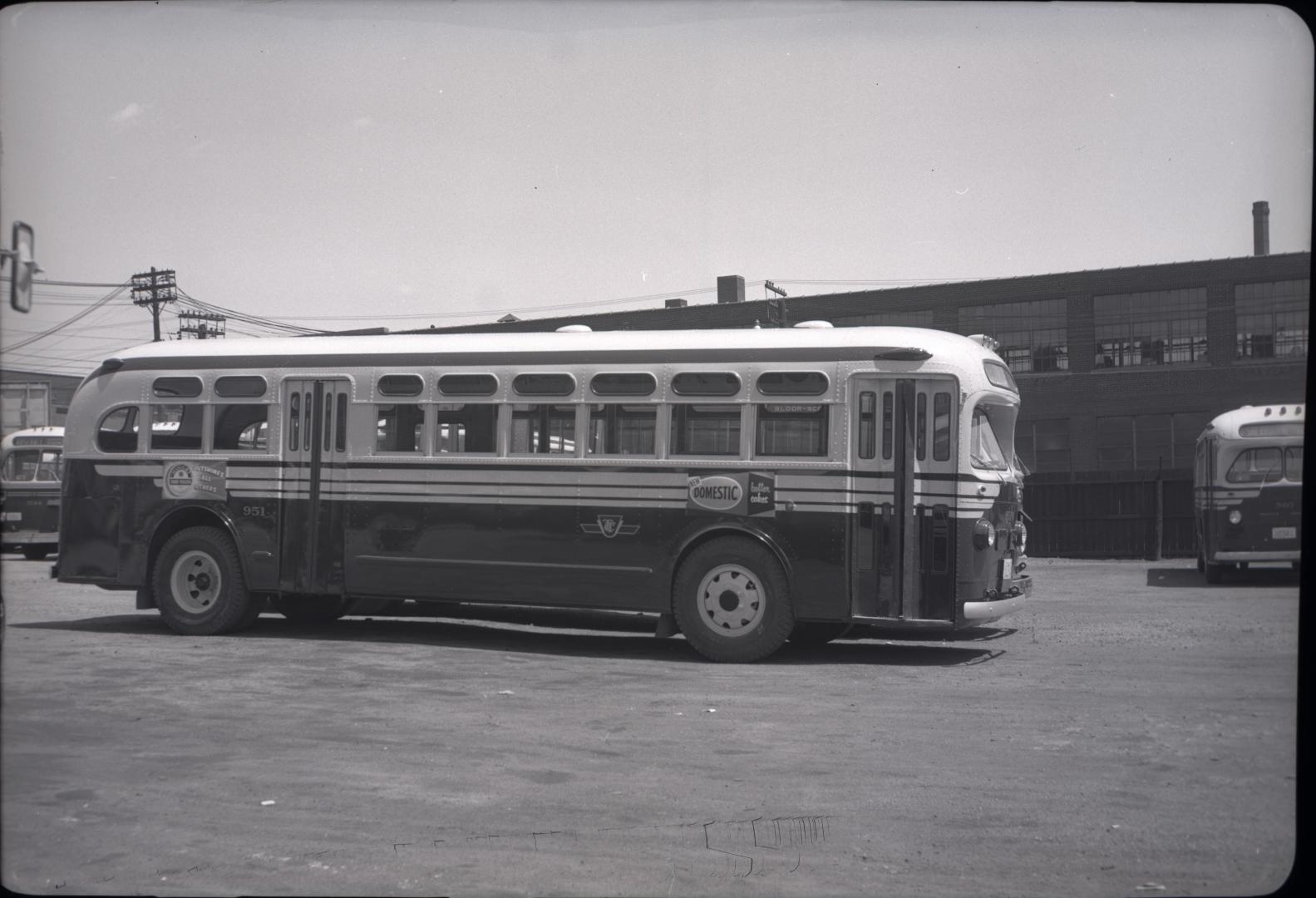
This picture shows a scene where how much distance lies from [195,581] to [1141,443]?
381 inches

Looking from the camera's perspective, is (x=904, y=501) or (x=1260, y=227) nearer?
(x=1260, y=227)

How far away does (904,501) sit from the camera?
34.5ft

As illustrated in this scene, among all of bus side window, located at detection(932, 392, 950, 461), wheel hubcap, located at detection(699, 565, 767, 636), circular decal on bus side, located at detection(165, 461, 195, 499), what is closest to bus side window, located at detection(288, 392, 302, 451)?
circular decal on bus side, located at detection(165, 461, 195, 499)

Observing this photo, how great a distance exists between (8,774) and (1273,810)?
17.5 ft

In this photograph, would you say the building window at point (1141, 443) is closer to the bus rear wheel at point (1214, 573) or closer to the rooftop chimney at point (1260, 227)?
the bus rear wheel at point (1214, 573)

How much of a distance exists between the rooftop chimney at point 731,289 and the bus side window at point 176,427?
554 cm

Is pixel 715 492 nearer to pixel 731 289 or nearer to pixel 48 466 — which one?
pixel 731 289

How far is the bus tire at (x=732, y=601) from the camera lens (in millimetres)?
10633

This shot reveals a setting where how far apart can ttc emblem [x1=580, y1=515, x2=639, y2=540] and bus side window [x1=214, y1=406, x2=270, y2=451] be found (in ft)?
11.9

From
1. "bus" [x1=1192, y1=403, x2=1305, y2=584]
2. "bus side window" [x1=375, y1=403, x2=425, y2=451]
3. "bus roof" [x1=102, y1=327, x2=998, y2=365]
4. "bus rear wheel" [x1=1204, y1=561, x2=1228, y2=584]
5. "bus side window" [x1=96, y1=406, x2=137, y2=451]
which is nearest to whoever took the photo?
"bus" [x1=1192, y1=403, x2=1305, y2=584]

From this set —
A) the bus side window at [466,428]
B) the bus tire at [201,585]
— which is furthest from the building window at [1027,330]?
the bus tire at [201,585]

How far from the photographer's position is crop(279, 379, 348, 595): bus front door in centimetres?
1205

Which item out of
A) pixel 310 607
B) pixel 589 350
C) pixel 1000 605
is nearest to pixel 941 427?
pixel 1000 605

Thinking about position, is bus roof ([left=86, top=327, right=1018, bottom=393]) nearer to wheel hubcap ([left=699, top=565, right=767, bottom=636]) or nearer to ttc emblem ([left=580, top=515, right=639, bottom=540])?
ttc emblem ([left=580, top=515, right=639, bottom=540])
